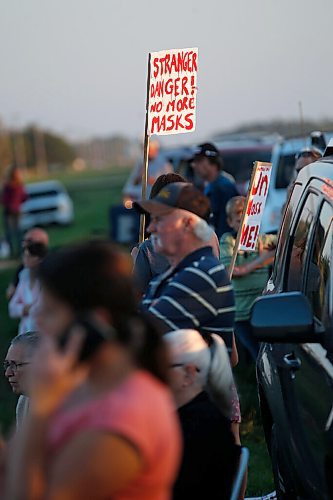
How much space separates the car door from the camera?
4.64 metres

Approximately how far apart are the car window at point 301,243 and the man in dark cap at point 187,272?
32.7 inches

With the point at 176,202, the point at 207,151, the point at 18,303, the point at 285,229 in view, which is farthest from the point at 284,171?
the point at 176,202

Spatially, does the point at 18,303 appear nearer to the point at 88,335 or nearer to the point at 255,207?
the point at 255,207

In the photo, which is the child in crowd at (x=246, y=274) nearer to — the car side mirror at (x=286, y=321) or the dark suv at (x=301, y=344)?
the dark suv at (x=301, y=344)

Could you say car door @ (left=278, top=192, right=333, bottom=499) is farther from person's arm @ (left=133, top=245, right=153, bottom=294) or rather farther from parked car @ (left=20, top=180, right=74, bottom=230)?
parked car @ (left=20, top=180, right=74, bottom=230)

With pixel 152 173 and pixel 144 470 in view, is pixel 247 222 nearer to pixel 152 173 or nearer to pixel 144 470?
pixel 144 470

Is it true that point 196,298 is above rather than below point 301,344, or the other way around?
above

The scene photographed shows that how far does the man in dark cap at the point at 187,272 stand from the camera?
4.88 m

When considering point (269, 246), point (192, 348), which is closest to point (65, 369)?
point (192, 348)

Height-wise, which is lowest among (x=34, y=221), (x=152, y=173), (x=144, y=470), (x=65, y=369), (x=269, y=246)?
(x=34, y=221)

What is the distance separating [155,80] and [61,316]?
505 cm

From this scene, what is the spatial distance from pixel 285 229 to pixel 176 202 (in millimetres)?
1660

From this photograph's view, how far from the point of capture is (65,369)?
3.15 meters

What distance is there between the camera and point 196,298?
4906 millimetres
